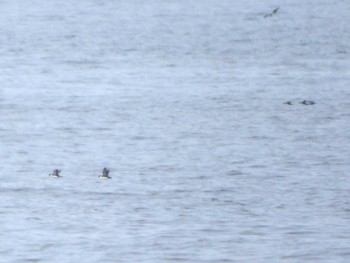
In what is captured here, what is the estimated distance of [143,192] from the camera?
58.5 feet

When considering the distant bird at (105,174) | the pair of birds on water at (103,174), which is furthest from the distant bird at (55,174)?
the distant bird at (105,174)

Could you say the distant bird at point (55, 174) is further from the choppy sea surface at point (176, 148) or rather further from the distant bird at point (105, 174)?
the distant bird at point (105, 174)

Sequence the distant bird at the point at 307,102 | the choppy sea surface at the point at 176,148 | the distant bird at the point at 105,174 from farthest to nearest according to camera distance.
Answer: the distant bird at the point at 307,102
the distant bird at the point at 105,174
the choppy sea surface at the point at 176,148

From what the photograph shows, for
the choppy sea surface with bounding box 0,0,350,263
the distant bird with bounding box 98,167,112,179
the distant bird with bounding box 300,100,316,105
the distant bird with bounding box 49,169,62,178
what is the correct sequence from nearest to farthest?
the choppy sea surface with bounding box 0,0,350,263 < the distant bird with bounding box 98,167,112,179 < the distant bird with bounding box 49,169,62,178 < the distant bird with bounding box 300,100,316,105

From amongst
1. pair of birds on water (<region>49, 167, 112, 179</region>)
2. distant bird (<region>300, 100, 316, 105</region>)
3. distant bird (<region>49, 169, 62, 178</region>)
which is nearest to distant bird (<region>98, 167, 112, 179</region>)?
pair of birds on water (<region>49, 167, 112, 179</region>)

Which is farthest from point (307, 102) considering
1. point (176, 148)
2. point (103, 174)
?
point (103, 174)

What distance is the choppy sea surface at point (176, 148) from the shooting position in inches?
587

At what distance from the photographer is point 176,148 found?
71.4ft

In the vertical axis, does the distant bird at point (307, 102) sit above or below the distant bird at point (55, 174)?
above

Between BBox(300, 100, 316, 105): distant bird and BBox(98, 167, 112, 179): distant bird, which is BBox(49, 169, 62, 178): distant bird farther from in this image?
BBox(300, 100, 316, 105): distant bird

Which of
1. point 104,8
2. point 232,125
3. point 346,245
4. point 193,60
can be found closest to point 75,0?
point 104,8

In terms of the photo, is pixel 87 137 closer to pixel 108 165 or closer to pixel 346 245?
pixel 108 165

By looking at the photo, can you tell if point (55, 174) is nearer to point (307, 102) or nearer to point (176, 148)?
point (176, 148)

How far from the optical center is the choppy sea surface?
14.9 m
